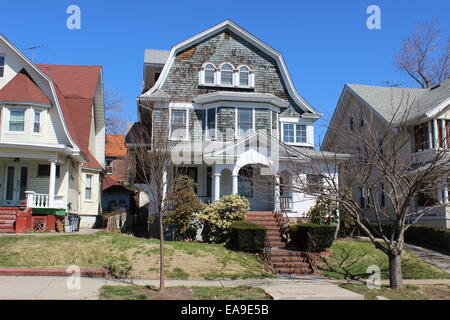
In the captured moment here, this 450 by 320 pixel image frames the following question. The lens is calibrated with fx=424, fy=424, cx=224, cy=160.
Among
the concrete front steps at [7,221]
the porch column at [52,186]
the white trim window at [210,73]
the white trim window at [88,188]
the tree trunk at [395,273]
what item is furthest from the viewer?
the white trim window at [88,188]

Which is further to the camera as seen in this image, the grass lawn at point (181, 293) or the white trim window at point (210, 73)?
the white trim window at point (210, 73)

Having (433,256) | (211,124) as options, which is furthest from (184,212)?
(433,256)

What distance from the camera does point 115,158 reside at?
147 ft

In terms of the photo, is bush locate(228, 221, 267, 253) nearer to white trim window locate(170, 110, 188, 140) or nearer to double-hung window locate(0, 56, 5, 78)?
white trim window locate(170, 110, 188, 140)

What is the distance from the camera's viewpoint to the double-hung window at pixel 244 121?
22.5 meters

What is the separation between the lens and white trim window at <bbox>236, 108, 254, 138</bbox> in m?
22.5

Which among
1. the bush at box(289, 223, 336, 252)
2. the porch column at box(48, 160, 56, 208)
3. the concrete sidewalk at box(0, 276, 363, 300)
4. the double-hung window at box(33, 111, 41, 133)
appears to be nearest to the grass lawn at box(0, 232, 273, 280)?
the concrete sidewalk at box(0, 276, 363, 300)

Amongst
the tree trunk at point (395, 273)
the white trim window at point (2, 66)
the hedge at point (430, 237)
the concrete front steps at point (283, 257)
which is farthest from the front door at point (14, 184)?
the hedge at point (430, 237)

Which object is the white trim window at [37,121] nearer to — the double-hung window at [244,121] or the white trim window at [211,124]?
the white trim window at [211,124]

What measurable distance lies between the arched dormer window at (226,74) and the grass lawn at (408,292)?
1490 centimetres

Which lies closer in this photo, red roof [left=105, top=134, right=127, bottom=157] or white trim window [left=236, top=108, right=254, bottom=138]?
white trim window [left=236, top=108, right=254, bottom=138]

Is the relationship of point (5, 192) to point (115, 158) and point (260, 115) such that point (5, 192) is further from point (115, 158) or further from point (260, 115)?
point (115, 158)

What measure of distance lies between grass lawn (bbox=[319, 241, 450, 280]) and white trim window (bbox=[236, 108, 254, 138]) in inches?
319

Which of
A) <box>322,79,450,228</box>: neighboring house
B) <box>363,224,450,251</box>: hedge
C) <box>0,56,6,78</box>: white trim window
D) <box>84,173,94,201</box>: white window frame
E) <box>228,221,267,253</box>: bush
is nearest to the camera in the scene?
<box>228,221,267,253</box>: bush
